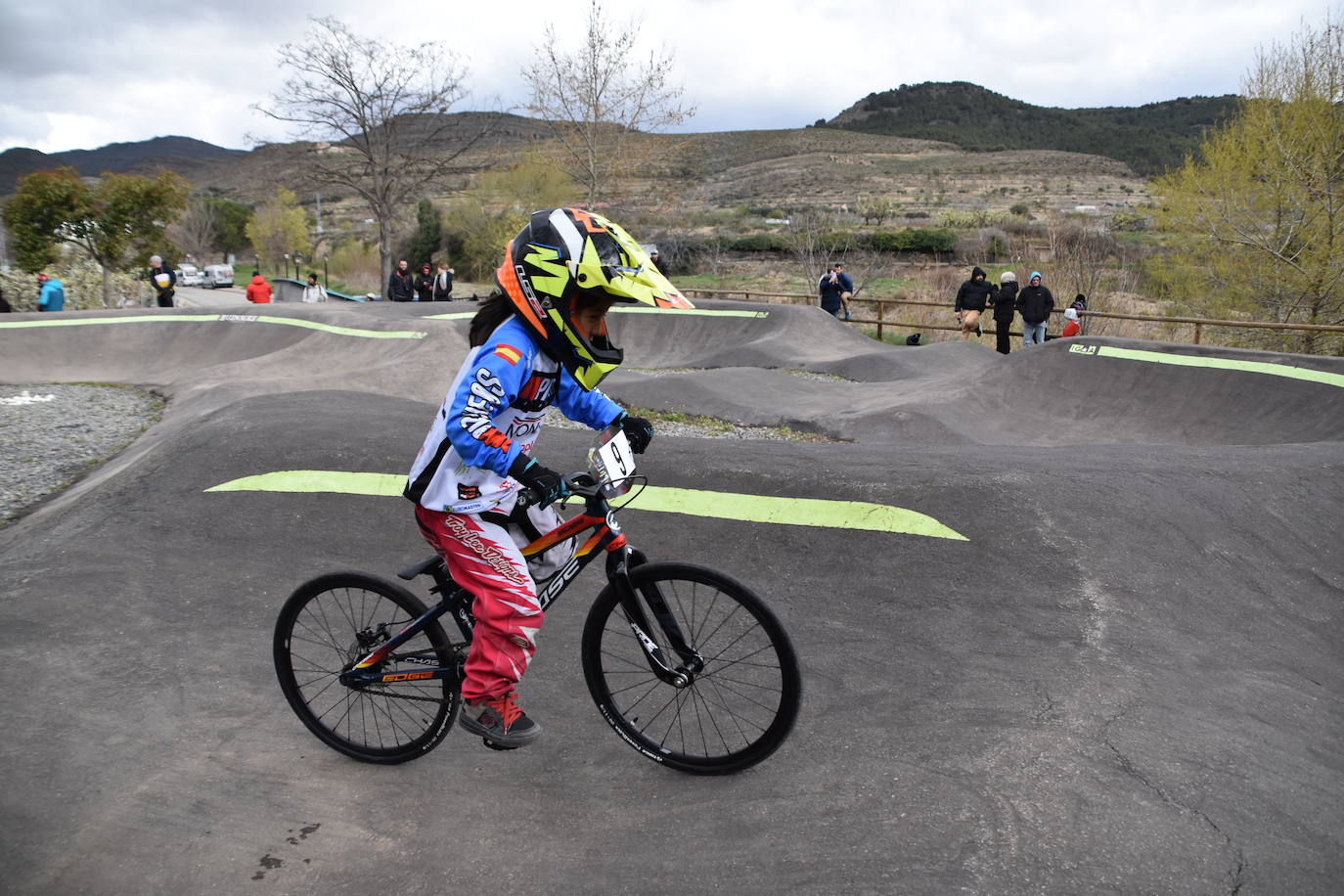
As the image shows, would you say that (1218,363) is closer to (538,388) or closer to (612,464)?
(612,464)

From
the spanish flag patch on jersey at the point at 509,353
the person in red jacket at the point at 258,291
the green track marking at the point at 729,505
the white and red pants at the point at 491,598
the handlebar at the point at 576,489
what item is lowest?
the green track marking at the point at 729,505

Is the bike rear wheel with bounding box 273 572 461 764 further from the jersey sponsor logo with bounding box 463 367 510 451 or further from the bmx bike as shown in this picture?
the jersey sponsor logo with bounding box 463 367 510 451

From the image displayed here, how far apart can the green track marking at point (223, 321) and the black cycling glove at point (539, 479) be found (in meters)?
12.9

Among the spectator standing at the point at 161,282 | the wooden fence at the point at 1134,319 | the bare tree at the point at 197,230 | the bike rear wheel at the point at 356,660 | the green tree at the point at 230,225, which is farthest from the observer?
the green tree at the point at 230,225

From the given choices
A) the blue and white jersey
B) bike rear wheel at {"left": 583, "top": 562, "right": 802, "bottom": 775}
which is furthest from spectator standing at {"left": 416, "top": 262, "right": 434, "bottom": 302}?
the blue and white jersey

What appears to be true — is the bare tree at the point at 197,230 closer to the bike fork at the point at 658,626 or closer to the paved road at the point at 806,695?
the paved road at the point at 806,695

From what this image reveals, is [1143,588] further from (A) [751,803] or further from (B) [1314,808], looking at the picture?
(A) [751,803]

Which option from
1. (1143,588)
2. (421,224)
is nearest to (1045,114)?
(421,224)

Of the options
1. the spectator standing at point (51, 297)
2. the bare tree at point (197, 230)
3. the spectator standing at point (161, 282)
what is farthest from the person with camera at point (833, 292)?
the bare tree at point (197, 230)

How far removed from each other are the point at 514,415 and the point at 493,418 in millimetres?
136

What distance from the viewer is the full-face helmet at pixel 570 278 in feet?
9.74

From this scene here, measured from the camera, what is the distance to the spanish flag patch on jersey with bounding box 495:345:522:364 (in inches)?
117

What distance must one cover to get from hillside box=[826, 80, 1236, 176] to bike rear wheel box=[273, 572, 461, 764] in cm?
11508

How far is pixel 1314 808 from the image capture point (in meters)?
3.03
